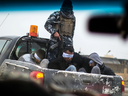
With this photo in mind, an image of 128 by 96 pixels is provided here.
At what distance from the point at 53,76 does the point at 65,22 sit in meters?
2.24

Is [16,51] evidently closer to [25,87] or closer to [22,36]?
[22,36]

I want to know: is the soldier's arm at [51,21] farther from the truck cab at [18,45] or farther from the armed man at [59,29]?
the truck cab at [18,45]

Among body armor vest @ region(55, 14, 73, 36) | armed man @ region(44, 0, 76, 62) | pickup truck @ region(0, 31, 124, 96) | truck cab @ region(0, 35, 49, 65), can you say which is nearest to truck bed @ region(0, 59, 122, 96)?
pickup truck @ region(0, 31, 124, 96)

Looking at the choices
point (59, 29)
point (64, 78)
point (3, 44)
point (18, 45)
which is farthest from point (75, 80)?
point (3, 44)

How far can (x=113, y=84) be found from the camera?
3471mm

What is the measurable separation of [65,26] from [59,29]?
0.17 m

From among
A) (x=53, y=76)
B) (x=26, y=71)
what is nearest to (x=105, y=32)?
(x=53, y=76)

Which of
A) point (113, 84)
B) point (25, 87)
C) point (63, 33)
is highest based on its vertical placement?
point (63, 33)

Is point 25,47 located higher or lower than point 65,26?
lower

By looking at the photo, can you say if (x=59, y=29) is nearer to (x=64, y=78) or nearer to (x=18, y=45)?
(x=18, y=45)

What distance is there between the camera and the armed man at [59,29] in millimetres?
4965

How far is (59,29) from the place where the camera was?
200 inches

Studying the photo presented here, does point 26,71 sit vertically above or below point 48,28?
below

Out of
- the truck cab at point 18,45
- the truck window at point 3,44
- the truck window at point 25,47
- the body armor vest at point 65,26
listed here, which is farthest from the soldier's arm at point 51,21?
the truck window at point 3,44
